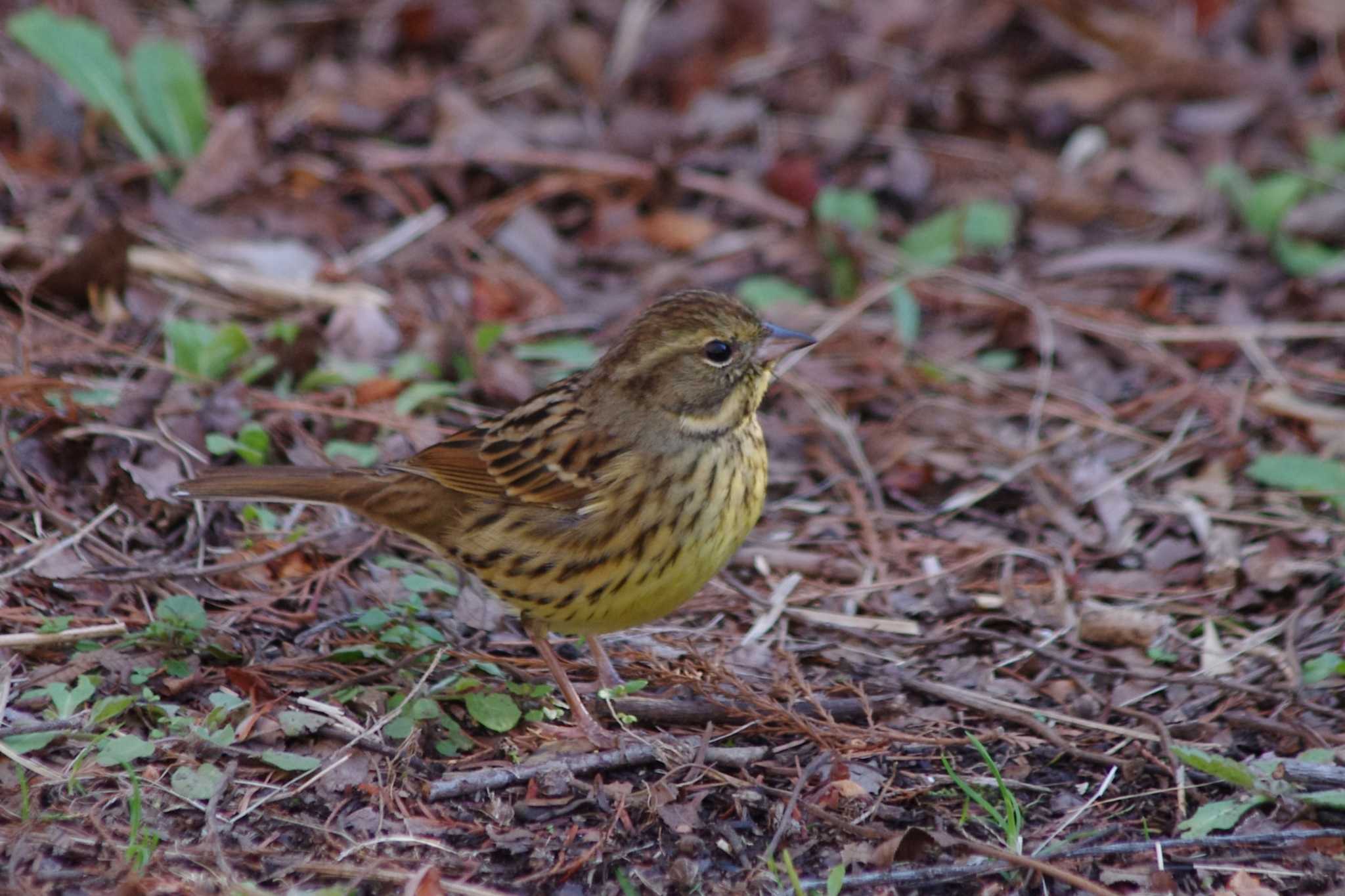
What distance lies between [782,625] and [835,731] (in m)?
0.81

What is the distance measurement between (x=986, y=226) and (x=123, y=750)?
17.6 feet

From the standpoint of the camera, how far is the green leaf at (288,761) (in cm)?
446

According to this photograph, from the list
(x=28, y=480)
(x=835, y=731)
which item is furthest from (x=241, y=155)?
(x=835, y=731)

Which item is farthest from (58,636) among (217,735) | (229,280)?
(229,280)

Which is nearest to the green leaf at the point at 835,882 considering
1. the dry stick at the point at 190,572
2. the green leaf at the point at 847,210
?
the dry stick at the point at 190,572

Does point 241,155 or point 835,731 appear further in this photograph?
point 241,155

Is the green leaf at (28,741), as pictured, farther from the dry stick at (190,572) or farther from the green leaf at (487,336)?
the green leaf at (487,336)

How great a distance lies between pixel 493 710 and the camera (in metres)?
4.91

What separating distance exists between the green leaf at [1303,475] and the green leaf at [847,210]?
258cm

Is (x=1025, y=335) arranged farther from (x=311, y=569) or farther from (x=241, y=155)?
(x=241, y=155)

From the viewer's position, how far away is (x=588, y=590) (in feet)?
16.2

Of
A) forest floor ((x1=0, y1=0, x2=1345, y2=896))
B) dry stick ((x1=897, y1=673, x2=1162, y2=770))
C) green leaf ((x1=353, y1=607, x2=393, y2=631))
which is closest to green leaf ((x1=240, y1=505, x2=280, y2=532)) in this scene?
forest floor ((x1=0, y1=0, x2=1345, y2=896))

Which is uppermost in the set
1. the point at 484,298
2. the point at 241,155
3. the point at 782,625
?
the point at 241,155

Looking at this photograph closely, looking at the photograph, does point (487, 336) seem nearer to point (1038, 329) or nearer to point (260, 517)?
point (260, 517)
